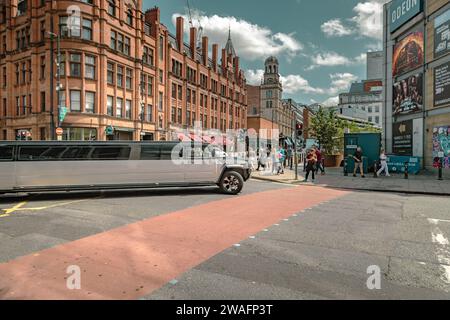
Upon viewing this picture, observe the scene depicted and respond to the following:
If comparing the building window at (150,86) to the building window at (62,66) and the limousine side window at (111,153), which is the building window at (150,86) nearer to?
the building window at (62,66)

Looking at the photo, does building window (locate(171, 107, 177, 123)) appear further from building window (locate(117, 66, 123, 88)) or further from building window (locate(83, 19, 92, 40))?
building window (locate(83, 19, 92, 40))

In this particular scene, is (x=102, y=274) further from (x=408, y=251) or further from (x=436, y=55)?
(x=436, y=55)

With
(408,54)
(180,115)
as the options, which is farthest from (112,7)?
(408,54)

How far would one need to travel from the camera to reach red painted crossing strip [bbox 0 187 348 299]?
3736 millimetres

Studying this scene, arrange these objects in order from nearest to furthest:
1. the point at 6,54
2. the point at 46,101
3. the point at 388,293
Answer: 1. the point at 388,293
2. the point at 46,101
3. the point at 6,54

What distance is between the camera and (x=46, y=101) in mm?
30859

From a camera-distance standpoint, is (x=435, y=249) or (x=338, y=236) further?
(x=338, y=236)

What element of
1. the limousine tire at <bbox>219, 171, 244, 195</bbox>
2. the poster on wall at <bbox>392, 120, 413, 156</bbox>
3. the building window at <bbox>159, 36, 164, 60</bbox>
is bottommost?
the limousine tire at <bbox>219, 171, 244, 195</bbox>

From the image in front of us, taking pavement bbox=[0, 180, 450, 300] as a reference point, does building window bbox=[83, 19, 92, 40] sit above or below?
above

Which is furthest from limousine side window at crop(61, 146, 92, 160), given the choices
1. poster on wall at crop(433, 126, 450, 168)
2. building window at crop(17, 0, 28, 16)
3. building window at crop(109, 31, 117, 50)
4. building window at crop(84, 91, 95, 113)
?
building window at crop(17, 0, 28, 16)

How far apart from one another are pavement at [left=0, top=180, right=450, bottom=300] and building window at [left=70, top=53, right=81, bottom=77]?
25.1 metres

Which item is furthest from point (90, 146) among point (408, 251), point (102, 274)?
point (408, 251)
